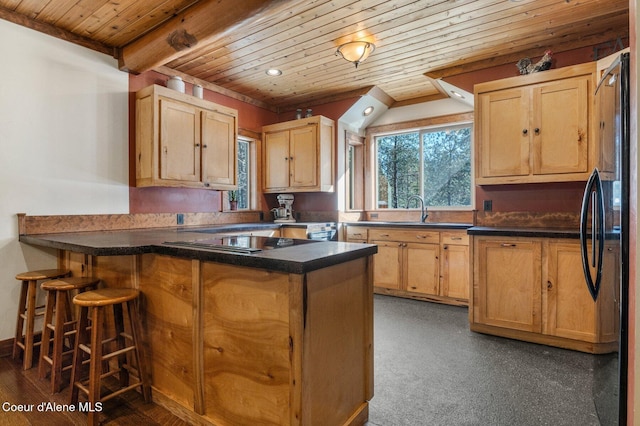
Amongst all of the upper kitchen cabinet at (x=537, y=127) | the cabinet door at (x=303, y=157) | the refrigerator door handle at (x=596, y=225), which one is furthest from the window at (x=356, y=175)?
the refrigerator door handle at (x=596, y=225)

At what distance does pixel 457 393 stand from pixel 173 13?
11.2 feet

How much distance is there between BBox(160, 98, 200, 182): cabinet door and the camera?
326 cm

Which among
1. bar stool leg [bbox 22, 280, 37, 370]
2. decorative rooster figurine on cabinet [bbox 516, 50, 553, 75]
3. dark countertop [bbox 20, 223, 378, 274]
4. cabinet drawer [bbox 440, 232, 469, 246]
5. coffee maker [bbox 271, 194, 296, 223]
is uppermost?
decorative rooster figurine on cabinet [bbox 516, 50, 553, 75]

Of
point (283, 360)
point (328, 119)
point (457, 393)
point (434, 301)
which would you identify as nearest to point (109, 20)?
point (328, 119)

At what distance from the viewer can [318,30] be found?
117 inches

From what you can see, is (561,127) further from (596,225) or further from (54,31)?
(54,31)

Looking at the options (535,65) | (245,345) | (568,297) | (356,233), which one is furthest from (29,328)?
(535,65)

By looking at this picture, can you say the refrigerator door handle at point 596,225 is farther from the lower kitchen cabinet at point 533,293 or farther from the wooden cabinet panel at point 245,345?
the wooden cabinet panel at point 245,345

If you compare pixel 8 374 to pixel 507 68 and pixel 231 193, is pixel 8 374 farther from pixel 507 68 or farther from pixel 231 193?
pixel 507 68

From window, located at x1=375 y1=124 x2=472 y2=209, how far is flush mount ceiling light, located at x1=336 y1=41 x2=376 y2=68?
189 cm

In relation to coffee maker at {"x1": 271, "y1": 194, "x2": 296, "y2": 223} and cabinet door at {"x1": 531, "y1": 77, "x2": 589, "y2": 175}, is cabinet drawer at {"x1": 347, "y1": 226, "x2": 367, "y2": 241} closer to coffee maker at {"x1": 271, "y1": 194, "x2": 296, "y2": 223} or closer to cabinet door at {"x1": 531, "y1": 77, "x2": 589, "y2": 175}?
coffee maker at {"x1": 271, "y1": 194, "x2": 296, "y2": 223}

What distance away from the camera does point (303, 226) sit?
4.04 metres

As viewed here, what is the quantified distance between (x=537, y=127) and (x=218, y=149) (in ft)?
10.6

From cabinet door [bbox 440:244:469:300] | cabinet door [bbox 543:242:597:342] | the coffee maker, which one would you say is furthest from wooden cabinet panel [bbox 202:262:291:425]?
the coffee maker
